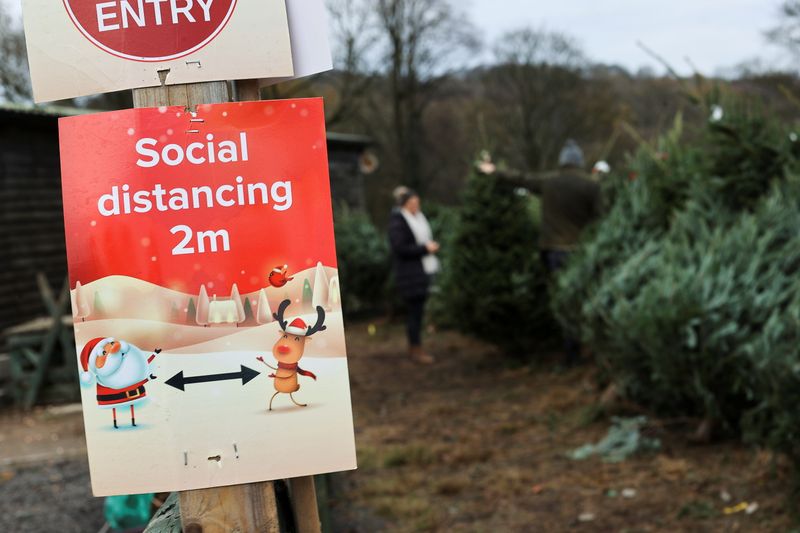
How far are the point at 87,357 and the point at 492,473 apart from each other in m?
4.04

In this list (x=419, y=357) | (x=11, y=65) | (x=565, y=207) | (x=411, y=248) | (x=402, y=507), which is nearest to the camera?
(x=402, y=507)

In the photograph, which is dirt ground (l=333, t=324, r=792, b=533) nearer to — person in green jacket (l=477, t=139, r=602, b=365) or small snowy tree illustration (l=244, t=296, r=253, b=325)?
person in green jacket (l=477, t=139, r=602, b=365)

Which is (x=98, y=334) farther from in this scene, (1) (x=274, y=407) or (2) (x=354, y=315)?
(2) (x=354, y=315)

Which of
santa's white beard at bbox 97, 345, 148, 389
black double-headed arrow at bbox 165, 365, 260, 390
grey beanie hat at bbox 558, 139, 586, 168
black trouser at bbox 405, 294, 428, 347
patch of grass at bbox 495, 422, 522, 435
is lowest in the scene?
patch of grass at bbox 495, 422, 522, 435

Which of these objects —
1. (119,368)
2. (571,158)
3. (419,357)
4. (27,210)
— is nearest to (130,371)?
(119,368)

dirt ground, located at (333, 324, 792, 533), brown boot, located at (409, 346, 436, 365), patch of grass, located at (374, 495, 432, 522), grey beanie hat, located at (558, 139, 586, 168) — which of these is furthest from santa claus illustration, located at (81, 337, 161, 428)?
brown boot, located at (409, 346, 436, 365)

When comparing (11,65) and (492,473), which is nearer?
(492,473)

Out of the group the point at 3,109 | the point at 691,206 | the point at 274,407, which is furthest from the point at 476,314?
the point at 274,407

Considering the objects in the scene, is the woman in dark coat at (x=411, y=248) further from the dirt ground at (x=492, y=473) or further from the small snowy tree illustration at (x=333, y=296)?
the small snowy tree illustration at (x=333, y=296)

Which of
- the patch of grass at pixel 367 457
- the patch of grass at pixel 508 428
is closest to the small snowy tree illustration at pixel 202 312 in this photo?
the patch of grass at pixel 367 457

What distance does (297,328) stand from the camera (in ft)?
5.31

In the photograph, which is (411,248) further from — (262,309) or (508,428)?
(262,309)

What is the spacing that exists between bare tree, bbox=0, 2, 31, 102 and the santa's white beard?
23.1 metres

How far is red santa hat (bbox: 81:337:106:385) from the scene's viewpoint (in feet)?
5.22
